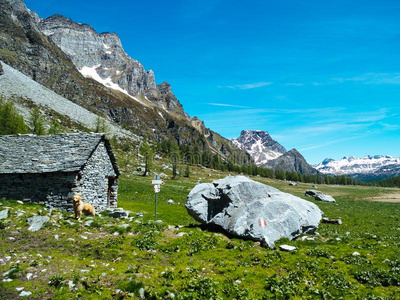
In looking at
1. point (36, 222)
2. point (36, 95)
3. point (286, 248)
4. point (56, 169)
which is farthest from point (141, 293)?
point (36, 95)

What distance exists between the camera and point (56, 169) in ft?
74.8

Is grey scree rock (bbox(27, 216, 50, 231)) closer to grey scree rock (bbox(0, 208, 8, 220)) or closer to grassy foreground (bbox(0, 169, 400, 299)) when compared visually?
grassy foreground (bbox(0, 169, 400, 299))

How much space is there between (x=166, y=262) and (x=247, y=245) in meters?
5.43

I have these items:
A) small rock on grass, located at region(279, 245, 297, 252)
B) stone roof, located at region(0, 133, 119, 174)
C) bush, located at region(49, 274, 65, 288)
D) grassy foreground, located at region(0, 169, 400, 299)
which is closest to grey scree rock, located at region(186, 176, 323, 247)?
small rock on grass, located at region(279, 245, 297, 252)

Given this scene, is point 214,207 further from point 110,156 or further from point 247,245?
point 110,156

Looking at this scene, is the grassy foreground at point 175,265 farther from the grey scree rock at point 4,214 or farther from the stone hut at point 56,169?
the stone hut at point 56,169

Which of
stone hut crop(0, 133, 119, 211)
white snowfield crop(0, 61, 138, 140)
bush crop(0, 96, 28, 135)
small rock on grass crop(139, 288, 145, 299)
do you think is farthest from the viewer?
white snowfield crop(0, 61, 138, 140)

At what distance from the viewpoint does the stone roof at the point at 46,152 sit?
23.3 m

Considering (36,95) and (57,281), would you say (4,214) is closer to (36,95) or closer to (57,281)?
(57,281)

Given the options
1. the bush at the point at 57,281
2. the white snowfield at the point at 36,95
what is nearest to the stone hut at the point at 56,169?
the bush at the point at 57,281

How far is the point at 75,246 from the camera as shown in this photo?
14.7 meters

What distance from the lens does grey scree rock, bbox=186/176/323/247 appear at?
1708cm

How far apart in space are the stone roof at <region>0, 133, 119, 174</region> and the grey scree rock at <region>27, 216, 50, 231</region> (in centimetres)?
596

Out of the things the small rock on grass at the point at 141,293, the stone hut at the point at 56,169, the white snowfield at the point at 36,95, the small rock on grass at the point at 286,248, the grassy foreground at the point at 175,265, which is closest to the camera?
the small rock on grass at the point at 141,293
